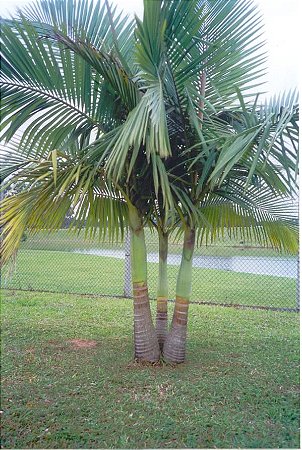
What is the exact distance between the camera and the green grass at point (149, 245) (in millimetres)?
3529

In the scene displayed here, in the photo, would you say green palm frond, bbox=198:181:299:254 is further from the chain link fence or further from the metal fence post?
the metal fence post

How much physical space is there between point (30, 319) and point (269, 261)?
283 cm

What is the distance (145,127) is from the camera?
1.95 metres

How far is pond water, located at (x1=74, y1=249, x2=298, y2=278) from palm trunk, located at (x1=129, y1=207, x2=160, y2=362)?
185 cm

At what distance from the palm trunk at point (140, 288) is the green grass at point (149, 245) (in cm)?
45

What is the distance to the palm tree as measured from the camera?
6.76ft

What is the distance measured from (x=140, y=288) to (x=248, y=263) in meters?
2.74

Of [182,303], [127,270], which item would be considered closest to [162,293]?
[182,303]

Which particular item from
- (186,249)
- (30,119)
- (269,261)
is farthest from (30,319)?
(269,261)

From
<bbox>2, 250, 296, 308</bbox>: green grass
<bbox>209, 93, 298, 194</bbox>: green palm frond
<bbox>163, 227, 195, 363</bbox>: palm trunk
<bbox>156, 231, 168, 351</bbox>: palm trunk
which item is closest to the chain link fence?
<bbox>2, 250, 296, 308</bbox>: green grass

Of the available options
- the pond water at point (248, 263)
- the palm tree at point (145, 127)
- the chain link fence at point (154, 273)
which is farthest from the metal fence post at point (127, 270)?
the palm tree at point (145, 127)

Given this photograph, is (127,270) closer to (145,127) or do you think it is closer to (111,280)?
(111,280)

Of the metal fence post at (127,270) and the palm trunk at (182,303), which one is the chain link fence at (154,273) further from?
the palm trunk at (182,303)

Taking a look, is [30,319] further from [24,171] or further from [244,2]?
[244,2]
